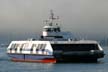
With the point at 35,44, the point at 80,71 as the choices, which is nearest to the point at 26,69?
the point at 80,71

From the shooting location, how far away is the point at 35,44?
4791 inches

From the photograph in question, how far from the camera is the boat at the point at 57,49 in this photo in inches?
4491

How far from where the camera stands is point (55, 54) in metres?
113

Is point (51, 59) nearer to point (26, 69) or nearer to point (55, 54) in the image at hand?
point (55, 54)

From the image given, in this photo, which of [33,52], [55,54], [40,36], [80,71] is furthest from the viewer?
[40,36]

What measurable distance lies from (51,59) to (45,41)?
4614 millimetres

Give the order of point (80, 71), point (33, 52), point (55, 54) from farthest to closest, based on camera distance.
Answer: point (33, 52) → point (55, 54) → point (80, 71)

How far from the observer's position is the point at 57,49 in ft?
381

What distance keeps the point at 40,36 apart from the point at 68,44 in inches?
568

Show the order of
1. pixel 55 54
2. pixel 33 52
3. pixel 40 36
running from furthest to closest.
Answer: pixel 40 36 → pixel 33 52 → pixel 55 54

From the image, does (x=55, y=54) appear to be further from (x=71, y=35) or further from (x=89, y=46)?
(x=71, y=35)

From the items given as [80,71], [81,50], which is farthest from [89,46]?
[80,71]

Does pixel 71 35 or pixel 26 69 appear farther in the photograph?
pixel 71 35

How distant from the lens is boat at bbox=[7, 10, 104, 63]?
114 metres
